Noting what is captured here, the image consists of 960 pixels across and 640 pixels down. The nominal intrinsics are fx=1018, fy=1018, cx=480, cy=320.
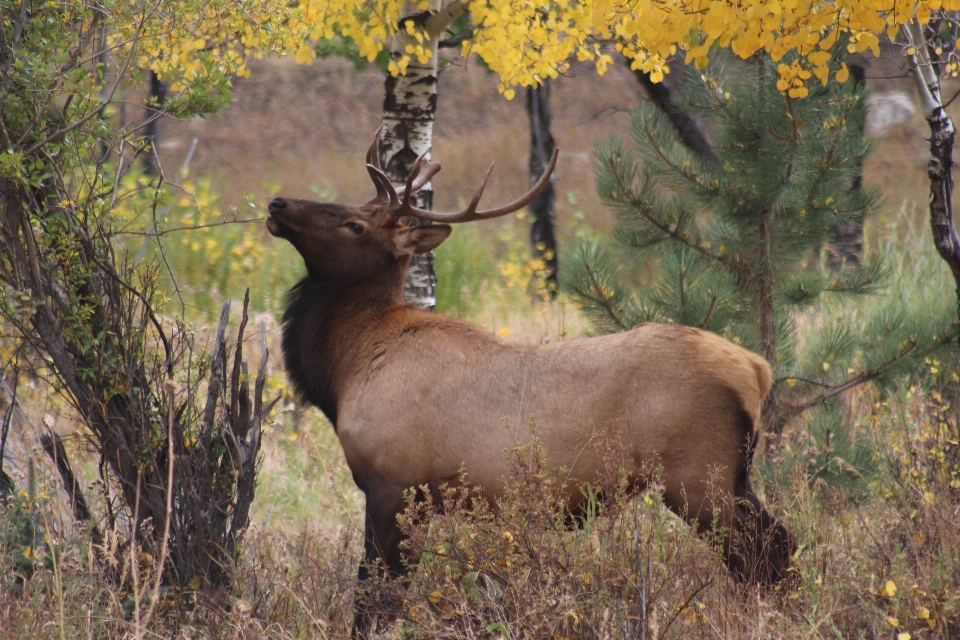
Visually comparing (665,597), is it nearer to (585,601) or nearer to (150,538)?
(585,601)

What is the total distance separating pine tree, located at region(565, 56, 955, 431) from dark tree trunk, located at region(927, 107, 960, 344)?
511 millimetres

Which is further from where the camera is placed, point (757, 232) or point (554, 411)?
point (757, 232)

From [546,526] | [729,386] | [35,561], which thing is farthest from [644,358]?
A: [35,561]

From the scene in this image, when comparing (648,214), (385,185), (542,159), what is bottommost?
(648,214)

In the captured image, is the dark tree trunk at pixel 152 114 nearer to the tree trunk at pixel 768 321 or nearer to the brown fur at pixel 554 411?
the brown fur at pixel 554 411

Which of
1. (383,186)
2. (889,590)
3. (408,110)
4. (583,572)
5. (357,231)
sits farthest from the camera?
(408,110)

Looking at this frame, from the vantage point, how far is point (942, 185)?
5.33m

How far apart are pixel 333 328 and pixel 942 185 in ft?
10.7

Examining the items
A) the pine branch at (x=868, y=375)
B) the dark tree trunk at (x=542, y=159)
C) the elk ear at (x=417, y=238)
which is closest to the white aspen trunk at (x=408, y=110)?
the elk ear at (x=417, y=238)

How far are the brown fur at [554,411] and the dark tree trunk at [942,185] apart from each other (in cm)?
150

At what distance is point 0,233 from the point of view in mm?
4191

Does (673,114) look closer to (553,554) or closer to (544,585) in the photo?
(553,554)

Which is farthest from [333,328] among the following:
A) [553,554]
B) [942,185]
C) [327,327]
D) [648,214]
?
[942,185]

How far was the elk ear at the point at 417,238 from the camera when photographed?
5277mm
